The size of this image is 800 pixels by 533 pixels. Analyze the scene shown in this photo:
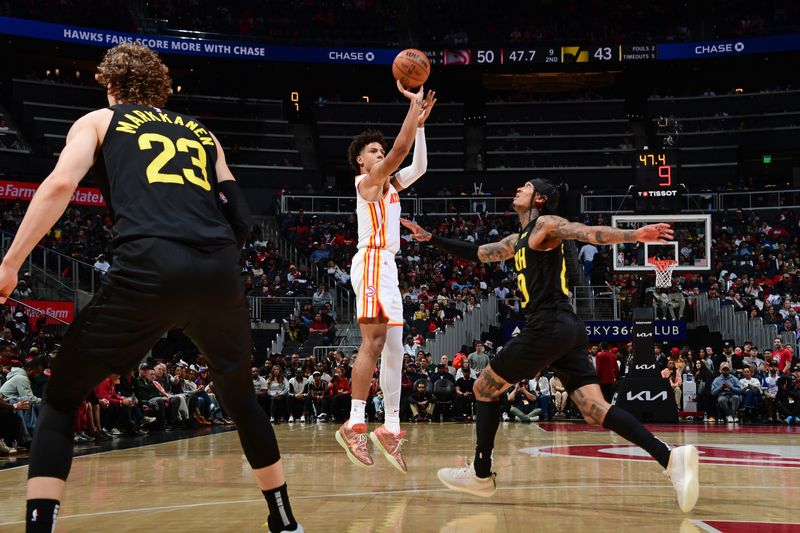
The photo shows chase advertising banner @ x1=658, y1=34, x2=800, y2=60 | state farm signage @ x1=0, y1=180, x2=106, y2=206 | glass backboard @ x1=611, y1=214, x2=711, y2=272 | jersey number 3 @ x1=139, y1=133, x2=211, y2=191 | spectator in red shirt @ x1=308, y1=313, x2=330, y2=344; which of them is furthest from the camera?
chase advertising banner @ x1=658, y1=34, x2=800, y2=60

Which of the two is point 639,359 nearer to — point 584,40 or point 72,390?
point 72,390

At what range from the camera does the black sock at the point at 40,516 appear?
3.15 metres

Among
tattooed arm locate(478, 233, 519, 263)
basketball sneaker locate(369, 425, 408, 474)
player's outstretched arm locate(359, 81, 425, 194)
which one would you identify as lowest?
basketball sneaker locate(369, 425, 408, 474)

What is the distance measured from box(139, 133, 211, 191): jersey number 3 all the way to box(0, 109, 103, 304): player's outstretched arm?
0.73ft

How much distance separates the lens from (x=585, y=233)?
17.9 ft

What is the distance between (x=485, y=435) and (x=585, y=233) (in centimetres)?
149

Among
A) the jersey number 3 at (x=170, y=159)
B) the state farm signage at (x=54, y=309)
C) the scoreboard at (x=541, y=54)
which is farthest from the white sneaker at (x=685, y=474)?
the scoreboard at (x=541, y=54)

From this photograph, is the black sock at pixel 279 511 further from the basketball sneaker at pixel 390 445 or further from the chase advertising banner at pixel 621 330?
the chase advertising banner at pixel 621 330

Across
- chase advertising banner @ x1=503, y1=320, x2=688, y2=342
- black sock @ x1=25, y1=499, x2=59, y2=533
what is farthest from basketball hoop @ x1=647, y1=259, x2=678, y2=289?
black sock @ x1=25, y1=499, x2=59, y2=533

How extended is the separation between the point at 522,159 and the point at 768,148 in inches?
373

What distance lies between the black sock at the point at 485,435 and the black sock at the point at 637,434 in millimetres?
727

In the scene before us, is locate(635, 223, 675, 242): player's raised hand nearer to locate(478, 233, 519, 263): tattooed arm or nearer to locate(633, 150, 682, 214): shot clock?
locate(478, 233, 519, 263): tattooed arm

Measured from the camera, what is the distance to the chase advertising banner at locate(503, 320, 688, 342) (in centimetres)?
2311

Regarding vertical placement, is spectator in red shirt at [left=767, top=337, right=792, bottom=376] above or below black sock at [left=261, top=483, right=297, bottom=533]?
below
